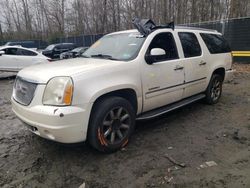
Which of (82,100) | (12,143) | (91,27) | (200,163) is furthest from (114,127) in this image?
(91,27)

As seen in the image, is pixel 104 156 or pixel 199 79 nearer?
pixel 104 156

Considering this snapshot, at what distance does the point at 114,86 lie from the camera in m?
3.38

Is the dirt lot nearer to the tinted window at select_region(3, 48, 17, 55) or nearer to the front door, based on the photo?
the front door

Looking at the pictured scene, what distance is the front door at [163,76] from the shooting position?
12.8ft

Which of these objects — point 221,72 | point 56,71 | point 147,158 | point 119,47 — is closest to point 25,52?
point 119,47

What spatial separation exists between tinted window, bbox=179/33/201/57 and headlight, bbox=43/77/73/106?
8.58 feet

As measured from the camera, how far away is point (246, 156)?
3438mm

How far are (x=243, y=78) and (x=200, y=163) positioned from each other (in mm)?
7354

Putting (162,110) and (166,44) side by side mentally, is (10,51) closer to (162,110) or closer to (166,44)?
(166,44)

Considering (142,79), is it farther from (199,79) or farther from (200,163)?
(199,79)

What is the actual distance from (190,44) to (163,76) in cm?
129

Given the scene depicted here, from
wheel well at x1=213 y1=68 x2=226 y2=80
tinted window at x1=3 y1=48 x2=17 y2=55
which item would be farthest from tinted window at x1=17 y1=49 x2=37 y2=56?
wheel well at x1=213 y1=68 x2=226 y2=80

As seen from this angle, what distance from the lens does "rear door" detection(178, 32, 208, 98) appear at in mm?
4695

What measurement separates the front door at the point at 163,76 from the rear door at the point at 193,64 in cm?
23
